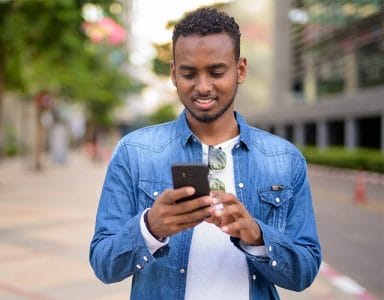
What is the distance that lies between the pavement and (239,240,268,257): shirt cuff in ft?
15.4

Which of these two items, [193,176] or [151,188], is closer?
[193,176]

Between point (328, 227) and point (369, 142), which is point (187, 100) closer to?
point (328, 227)

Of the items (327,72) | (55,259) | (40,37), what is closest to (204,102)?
(55,259)

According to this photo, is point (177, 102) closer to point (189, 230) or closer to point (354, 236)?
point (354, 236)

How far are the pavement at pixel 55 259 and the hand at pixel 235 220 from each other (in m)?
4.75

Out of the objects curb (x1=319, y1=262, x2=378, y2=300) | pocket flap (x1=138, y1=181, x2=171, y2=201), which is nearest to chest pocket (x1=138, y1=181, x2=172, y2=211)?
pocket flap (x1=138, y1=181, x2=171, y2=201)

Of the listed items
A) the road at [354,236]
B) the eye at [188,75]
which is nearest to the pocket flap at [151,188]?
the eye at [188,75]

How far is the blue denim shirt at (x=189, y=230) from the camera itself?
74.2 inches

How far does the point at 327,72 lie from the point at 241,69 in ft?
138

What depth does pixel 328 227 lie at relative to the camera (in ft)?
39.1

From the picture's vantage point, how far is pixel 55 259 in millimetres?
8156

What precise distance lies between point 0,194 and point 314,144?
1410 inches

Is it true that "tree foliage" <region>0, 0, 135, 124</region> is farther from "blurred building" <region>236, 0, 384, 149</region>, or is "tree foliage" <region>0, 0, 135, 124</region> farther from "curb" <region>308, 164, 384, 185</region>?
"blurred building" <region>236, 0, 384, 149</region>

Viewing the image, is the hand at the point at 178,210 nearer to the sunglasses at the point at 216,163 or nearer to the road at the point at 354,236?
Result: the sunglasses at the point at 216,163
